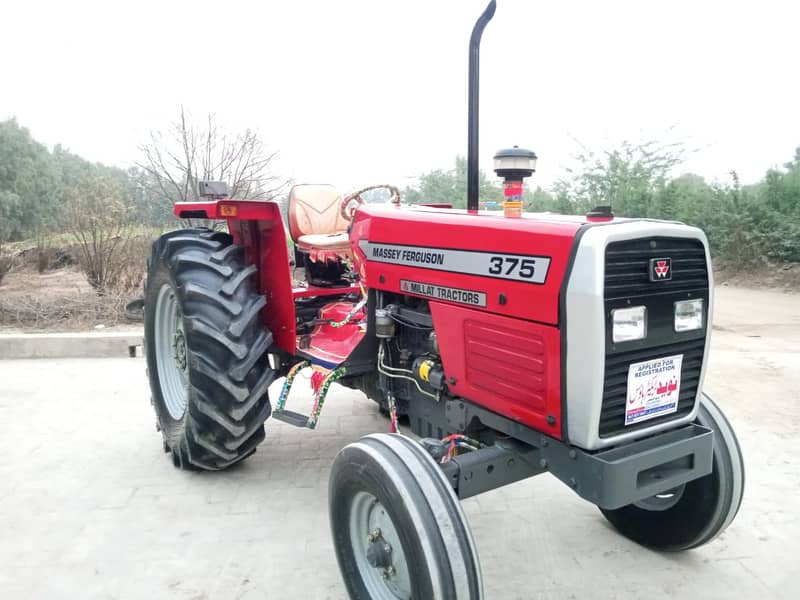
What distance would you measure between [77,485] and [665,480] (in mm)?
2934

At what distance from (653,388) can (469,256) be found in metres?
0.77

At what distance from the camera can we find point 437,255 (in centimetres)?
246

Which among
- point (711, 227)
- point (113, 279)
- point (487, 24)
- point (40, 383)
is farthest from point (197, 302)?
point (711, 227)

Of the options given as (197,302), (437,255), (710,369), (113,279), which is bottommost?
(710,369)

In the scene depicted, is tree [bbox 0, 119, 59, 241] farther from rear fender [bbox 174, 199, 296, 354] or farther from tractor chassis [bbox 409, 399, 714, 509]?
tractor chassis [bbox 409, 399, 714, 509]

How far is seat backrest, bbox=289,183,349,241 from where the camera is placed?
4219 millimetres

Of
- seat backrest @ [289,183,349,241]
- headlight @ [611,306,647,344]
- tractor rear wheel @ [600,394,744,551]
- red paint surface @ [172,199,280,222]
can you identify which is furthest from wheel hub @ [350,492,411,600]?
seat backrest @ [289,183,349,241]

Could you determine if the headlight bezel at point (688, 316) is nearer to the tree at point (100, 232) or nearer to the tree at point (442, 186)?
the tree at point (100, 232)

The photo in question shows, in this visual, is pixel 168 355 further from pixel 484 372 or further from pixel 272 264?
pixel 484 372

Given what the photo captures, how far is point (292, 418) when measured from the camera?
10.8ft

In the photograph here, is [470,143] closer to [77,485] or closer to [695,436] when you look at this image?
[695,436]

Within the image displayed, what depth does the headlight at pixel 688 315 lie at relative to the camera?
213 centimetres

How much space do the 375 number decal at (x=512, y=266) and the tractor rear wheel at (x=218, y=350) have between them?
1.45 m

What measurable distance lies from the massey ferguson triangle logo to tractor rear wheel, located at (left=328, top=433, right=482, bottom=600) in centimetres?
92
